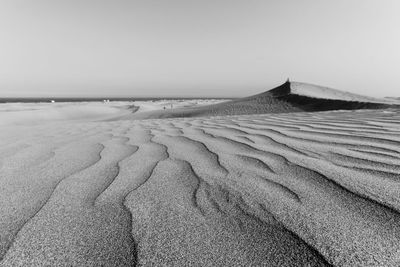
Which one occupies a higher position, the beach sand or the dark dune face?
the beach sand

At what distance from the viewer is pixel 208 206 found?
1.28 meters

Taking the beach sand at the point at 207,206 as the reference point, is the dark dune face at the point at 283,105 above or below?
below

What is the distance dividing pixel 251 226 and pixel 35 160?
5.80 ft

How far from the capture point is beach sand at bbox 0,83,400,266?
934mm

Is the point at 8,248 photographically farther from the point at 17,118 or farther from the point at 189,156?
the point at 17,118

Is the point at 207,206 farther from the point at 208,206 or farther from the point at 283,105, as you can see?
the point at 283,105

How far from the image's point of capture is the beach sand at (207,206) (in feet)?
3.06

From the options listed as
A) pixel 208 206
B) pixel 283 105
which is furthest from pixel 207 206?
pixel 283 105

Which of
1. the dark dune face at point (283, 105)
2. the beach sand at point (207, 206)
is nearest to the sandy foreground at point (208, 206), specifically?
the beach sand at point (207, 206)

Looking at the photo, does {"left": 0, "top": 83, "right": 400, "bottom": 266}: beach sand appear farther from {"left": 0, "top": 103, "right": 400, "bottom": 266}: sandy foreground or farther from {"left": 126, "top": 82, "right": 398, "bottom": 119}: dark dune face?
{"left": 126, "top": 82, "right": 398, "bottom": 119}: dark dune face

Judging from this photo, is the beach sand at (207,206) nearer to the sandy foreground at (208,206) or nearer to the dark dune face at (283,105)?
the sandy foreground at (208,206)

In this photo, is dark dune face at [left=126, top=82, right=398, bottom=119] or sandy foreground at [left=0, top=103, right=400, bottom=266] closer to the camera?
sandy foreground at [left=0, top=103, right=400, bottom=266]

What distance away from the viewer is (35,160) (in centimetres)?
220

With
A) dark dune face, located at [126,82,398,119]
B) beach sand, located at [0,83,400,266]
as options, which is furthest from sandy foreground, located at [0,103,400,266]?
dark dune face, located at [126,82,398,119]
